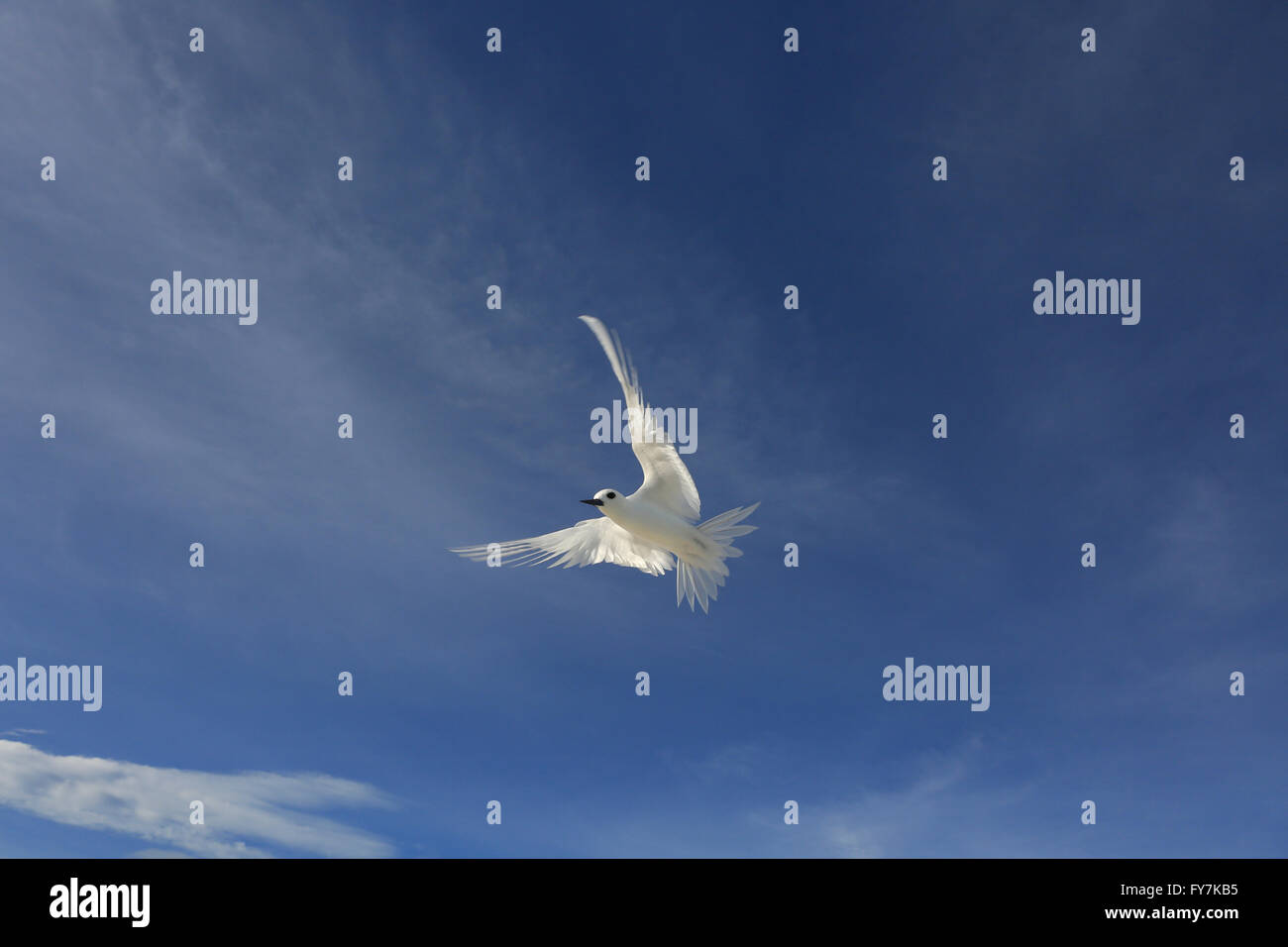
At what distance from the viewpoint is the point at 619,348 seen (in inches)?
679

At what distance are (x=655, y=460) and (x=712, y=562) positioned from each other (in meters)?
3.29

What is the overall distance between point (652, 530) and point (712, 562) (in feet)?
6.37

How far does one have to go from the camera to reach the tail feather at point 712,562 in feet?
67.1

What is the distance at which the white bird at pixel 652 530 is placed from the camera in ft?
63.1

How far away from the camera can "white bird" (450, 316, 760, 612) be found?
19219mm

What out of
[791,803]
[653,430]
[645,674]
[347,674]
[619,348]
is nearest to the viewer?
[619,348]

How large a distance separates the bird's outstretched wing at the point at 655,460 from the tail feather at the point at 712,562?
712 mm

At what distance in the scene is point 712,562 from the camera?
818 inches

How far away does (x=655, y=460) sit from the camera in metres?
19.6

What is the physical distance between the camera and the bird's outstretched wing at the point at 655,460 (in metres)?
18.4

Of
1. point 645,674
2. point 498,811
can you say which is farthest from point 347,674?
point 645,674

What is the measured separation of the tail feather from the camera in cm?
2045
